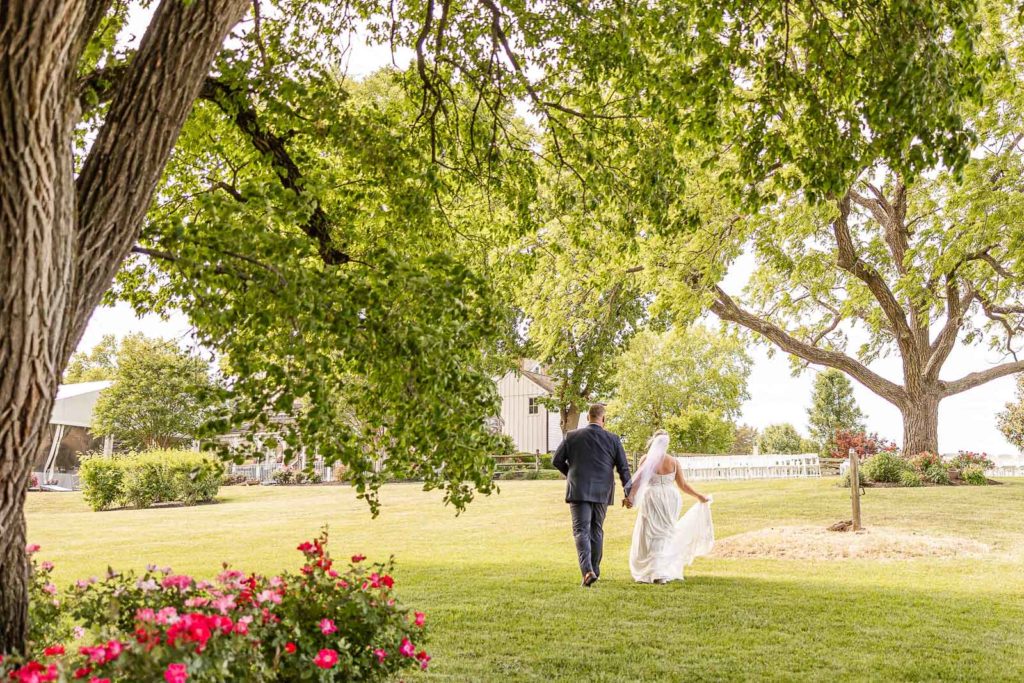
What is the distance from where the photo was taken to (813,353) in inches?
1022

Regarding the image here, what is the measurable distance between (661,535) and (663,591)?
95 centimetres

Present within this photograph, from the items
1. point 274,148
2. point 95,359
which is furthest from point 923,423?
point 95,359

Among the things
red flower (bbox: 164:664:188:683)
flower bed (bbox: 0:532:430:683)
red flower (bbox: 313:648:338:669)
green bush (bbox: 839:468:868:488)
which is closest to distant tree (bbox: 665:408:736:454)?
green bush (bbox: 839:468:868:488)

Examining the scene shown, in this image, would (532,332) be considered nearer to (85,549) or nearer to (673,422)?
(85,549)

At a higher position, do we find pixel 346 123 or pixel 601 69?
pixel 601 69

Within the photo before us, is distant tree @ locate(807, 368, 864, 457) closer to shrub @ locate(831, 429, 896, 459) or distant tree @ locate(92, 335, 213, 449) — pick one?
shrub @ locate(831, 429, 896, 459)

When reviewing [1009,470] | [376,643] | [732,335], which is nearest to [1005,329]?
[732,335]

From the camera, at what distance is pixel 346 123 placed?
7.25m

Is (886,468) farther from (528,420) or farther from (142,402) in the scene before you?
(142,402)

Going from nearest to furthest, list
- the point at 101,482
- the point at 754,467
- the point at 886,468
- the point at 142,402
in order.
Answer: the point at 886,468 → the point at 101,482 → the point at 754,467 → the point at 142,402

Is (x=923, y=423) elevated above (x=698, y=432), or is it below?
above

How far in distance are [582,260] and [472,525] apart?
653 centimetres

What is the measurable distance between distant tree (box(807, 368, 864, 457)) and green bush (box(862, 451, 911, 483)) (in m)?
38.5

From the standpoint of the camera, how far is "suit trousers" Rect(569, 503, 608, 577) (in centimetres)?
991
